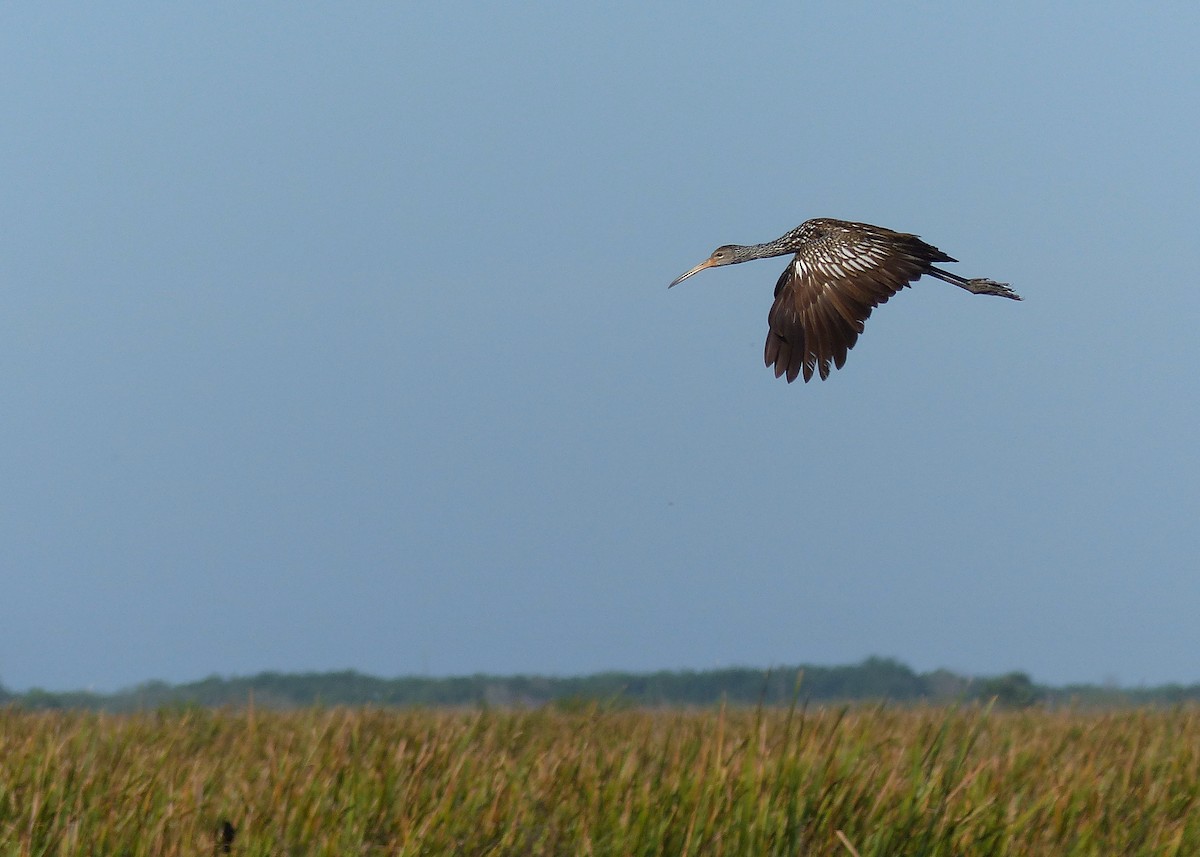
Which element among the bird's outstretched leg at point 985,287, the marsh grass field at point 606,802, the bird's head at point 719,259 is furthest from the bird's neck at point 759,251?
the marsh grass field at point 606,802

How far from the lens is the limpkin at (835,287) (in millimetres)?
7176

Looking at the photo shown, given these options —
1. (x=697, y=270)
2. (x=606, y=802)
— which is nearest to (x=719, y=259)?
(x=697, y=270)

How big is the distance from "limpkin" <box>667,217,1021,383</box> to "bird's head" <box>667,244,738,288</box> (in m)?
1.31

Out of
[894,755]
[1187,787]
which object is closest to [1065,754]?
[1187,787]

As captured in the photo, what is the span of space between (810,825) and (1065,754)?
3225 mm

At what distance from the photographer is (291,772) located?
16.9 feet

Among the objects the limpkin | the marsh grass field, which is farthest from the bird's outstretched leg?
the marsh grass field

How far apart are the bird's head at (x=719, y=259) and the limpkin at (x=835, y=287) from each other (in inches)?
51.5

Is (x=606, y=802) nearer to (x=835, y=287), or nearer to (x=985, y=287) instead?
(x=835, y=287)

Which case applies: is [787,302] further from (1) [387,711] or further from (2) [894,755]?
(1) [387,711]

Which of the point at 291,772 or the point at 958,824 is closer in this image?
the point at 958,824

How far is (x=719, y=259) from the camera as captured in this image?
923 cm

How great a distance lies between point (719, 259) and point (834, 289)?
2000mm

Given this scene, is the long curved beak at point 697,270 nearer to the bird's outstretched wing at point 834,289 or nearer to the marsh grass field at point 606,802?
the bird's outstretched wing at point 834,289
